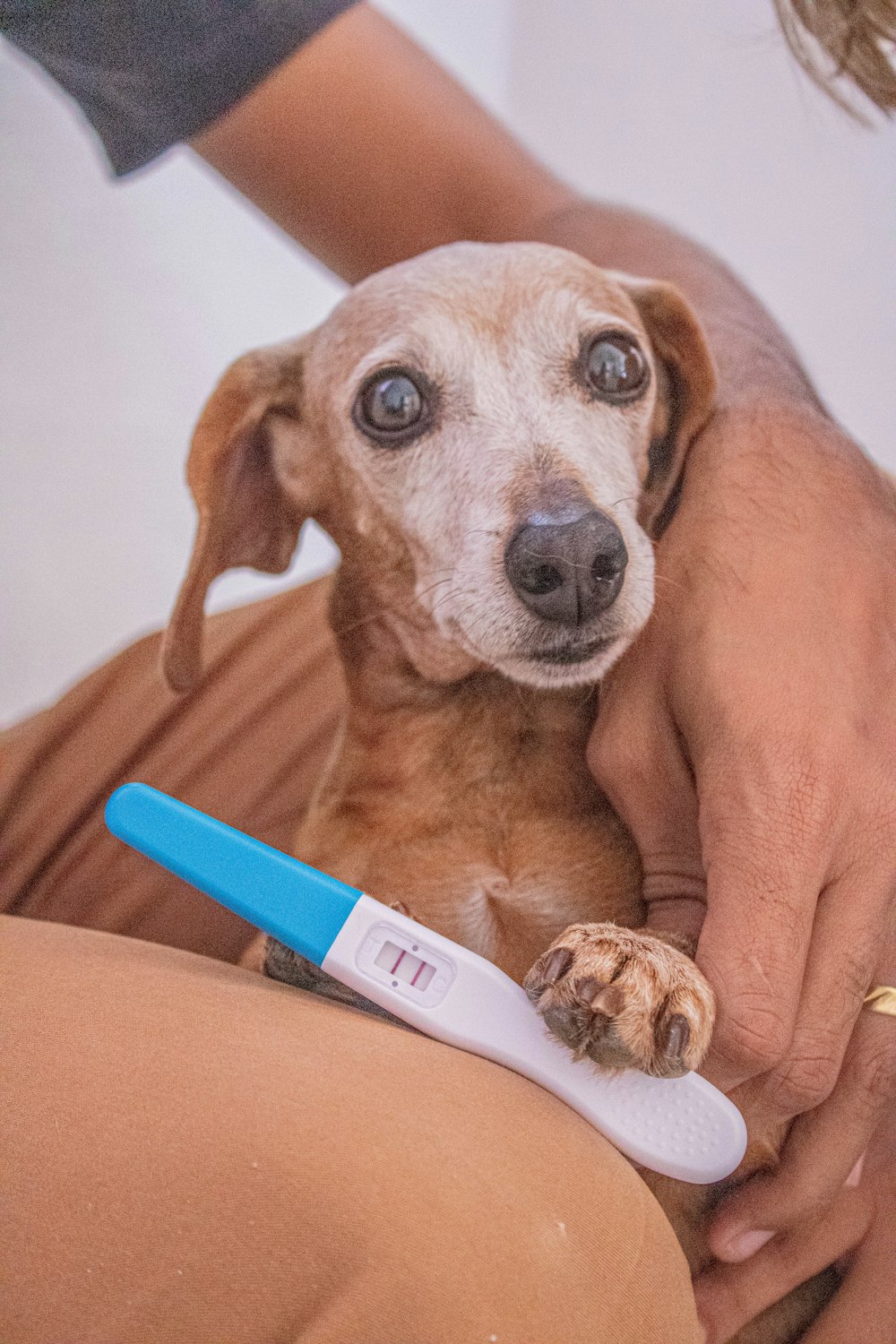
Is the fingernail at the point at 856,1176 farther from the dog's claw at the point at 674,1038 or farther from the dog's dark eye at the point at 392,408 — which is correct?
the dog's dark eye at the point at 392,408

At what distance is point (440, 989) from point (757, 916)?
0.22 m

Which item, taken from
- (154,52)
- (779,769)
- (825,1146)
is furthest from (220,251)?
(825,1146)

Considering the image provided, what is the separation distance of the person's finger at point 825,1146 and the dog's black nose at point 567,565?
40 centimetres

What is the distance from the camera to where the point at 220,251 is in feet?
3.52

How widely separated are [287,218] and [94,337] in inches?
10.1

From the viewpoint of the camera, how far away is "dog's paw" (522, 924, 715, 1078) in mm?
669

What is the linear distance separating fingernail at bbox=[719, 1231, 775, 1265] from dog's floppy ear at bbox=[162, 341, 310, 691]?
681 mm

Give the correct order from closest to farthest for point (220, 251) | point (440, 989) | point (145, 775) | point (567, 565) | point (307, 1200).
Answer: point (307, 1200), point (440, 989), point (567, 565), point (220, 251), point (145, 775)

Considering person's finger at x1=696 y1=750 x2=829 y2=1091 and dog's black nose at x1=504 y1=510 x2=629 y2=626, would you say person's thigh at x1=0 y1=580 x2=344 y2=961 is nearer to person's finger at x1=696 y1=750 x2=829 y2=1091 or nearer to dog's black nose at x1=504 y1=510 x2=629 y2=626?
dog's black nose at x1=504 y1=510 x2=629 y2=626

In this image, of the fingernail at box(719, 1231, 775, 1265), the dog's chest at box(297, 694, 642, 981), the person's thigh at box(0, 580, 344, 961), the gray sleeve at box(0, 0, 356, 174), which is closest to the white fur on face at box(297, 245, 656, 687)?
the dog's chest at box(297, 694, 642, 981)

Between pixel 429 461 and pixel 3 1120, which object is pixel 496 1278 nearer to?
pixel 3 1120

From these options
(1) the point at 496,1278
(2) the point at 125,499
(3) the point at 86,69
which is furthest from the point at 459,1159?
(3) the point at 86,69

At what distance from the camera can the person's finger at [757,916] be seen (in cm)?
73

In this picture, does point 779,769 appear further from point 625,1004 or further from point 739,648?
point 625,1004
